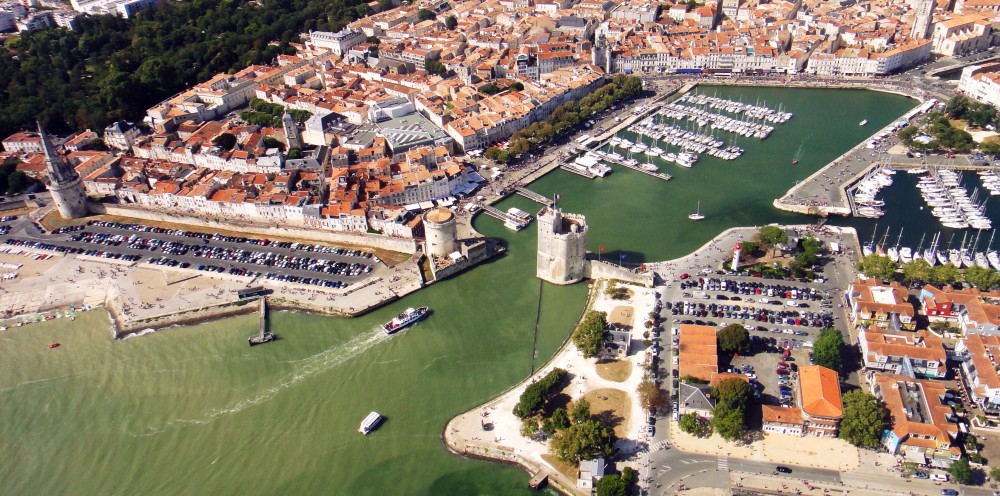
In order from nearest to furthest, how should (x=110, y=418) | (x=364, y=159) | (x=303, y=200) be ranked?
1. (x=110, y=418)
2. (x=303, y=200)
3. (x=364, y=159)

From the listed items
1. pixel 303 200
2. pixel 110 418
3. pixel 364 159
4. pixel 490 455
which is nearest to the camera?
pixel 490 455

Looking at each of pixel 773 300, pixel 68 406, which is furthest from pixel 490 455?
pixel 68 406

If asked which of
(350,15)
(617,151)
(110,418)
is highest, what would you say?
(350,15)

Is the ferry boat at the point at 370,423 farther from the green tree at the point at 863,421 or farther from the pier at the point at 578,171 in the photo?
the pier at the point at 578,171

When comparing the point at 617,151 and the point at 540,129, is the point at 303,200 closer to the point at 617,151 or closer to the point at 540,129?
the point at 540,129

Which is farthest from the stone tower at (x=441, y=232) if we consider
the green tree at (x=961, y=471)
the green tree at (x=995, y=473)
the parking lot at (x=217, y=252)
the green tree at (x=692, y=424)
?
the green tree at (x=995, y=473)

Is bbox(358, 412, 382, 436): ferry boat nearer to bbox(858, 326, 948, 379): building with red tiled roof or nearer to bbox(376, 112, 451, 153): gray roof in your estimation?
bbox(858, 326, 948, 379): building with red tiled roof

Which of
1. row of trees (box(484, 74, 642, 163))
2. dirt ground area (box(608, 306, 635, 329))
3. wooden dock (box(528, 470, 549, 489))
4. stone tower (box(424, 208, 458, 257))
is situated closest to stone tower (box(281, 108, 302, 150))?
row of trees (box(484, 74, 642, 163))

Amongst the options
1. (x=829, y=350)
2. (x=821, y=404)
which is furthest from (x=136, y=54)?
(x=821, y=404)
